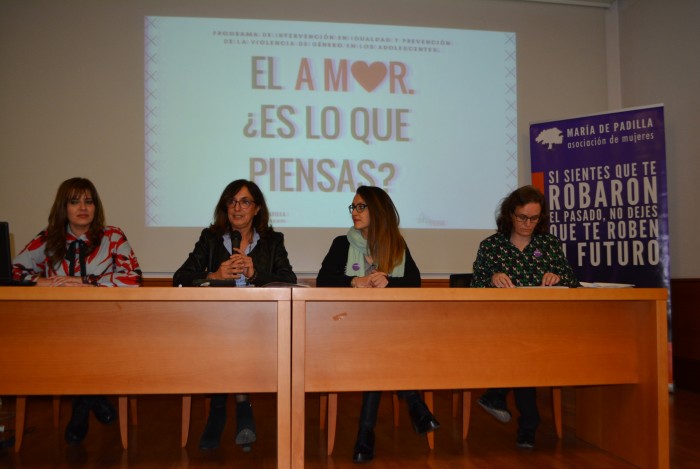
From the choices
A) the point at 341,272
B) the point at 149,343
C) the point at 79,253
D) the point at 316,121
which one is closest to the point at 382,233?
the point at 341,272

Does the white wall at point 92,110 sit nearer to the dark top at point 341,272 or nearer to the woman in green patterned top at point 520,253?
the dark top at point 341,272

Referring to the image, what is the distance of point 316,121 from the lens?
4.15 metres

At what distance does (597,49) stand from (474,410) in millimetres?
2925

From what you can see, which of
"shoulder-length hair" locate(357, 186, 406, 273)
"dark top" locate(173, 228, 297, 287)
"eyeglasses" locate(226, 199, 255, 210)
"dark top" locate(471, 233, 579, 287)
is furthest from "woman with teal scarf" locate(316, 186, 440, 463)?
"eyeglasses" locate(226, 199, 255, 210)

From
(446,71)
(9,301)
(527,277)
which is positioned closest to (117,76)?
(446,71)

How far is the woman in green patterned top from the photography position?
265 centimetres

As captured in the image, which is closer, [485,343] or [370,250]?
[485,343]

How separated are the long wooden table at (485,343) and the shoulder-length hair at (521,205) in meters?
0.68

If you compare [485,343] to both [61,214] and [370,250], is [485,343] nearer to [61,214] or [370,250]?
[370,250]

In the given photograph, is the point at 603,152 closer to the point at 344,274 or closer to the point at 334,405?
the point at 344,274

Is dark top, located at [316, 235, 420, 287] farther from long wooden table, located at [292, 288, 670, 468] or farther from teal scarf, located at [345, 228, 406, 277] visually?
long wooden table, located at [292, 288, 670, 468]

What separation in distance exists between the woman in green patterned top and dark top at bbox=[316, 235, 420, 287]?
31 centimetres

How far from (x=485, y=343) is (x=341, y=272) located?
956 millimetres

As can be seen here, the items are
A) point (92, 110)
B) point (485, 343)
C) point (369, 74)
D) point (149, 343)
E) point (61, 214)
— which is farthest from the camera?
point (369, 74)
